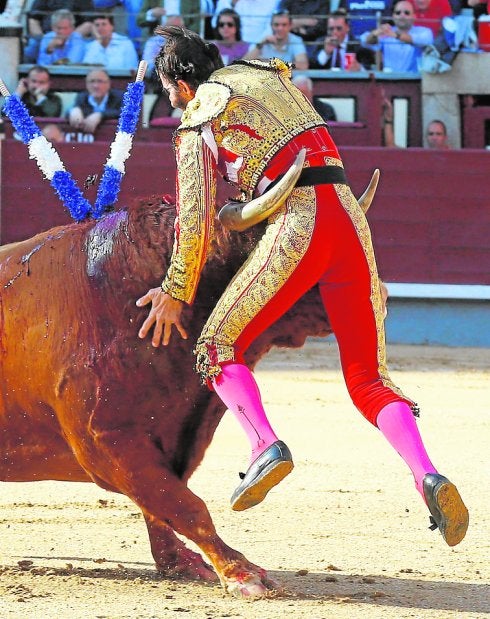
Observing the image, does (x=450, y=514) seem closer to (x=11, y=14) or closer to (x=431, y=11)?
(x=431, y=11)

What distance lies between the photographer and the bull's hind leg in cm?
306

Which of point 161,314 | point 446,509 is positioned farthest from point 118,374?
point 446,509

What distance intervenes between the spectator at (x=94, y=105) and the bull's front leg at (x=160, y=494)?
6215 millimetres

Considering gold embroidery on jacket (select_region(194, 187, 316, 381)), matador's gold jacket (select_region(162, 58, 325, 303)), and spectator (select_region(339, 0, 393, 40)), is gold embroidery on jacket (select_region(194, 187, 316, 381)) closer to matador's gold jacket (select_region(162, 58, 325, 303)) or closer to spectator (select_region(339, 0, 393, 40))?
matador's gold jacket (select_region(162, 58, 325, 303))

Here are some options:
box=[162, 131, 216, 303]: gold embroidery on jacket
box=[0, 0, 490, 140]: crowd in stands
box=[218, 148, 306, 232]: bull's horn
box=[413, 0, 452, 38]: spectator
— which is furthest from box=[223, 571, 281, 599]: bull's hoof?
box=[413, 0, 452, 38]: spectator

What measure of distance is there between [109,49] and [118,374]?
6872 mm

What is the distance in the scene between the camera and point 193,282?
8.96 ft

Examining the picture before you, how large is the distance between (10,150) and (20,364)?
6.28m

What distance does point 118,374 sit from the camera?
2.87m

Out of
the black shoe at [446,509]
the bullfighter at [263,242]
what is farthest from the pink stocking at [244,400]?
the black shoe at [446,509]

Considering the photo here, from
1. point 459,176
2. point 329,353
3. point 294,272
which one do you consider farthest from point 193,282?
point 459,176

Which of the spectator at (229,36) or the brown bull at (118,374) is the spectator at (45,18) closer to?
the spectator at (229,36)

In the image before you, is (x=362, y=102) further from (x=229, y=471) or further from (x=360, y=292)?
(x=360, y=292)

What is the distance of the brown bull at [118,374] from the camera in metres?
2.86
